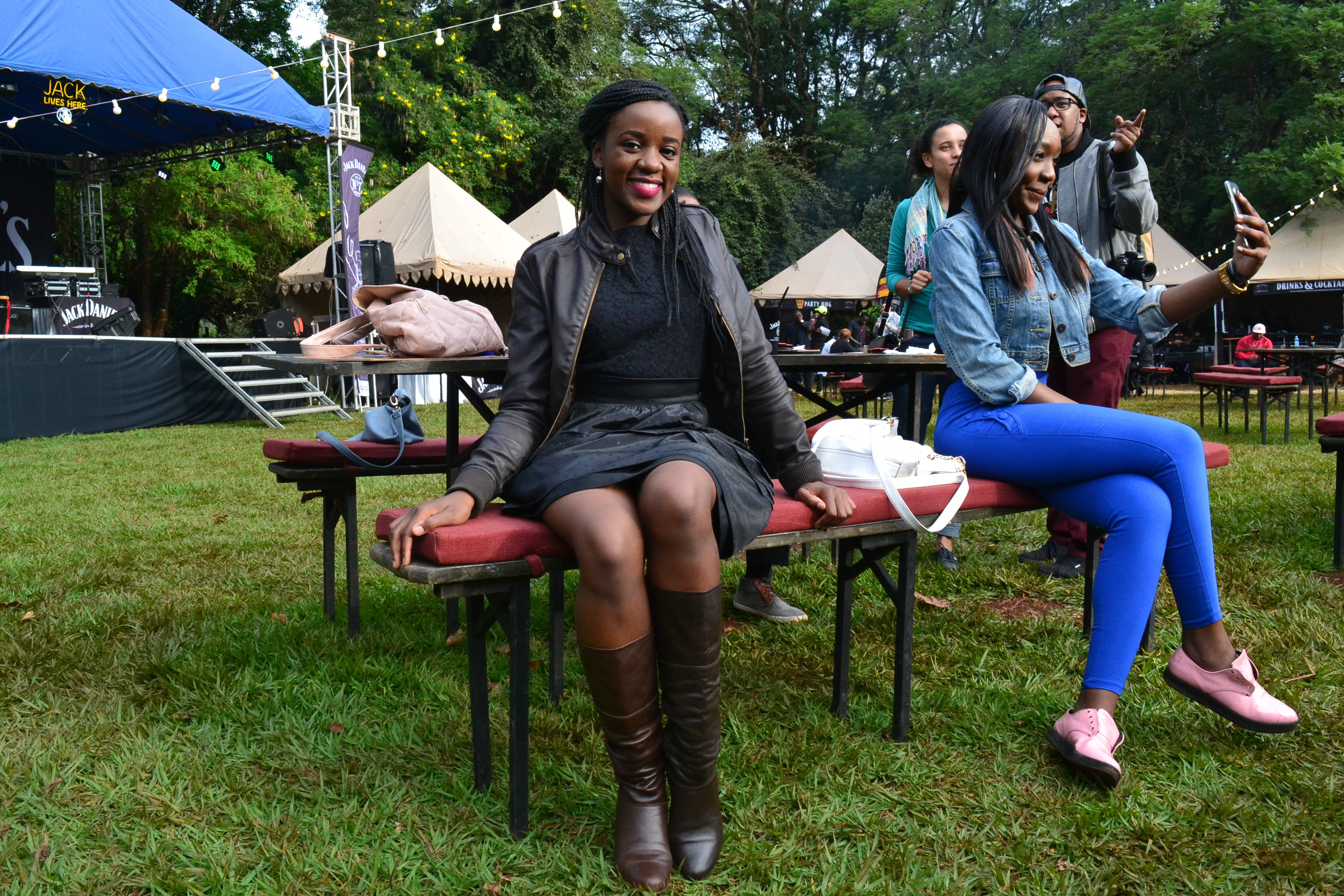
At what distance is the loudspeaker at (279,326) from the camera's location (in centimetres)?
1619

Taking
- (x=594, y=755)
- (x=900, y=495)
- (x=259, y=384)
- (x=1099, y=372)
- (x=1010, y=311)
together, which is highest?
(x=1010, y=311)

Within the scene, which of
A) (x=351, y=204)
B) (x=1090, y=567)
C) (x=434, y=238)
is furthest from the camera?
(x=434, y=238)

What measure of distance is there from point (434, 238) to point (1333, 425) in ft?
46.8

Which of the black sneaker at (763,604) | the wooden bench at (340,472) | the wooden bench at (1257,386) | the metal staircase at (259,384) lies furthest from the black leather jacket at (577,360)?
the metal staircase at (259,384)

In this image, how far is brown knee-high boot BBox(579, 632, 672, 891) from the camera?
2.04 metres

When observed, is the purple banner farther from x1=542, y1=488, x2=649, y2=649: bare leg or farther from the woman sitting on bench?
x1=542, y1=488, x2=649, y2=649: bare leg

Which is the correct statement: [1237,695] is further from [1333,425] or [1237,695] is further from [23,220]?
[23,220]

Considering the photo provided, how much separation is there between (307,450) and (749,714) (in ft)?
5.67

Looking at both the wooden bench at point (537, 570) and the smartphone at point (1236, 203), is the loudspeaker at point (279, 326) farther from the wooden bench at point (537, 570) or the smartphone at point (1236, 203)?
the smartphone at point (1236, 203)

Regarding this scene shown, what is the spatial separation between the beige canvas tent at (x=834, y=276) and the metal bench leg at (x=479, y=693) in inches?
831

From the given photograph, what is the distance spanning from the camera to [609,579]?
80.1 inches

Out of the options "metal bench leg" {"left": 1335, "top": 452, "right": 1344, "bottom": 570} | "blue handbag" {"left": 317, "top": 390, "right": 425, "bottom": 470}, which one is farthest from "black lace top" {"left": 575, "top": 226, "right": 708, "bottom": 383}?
"metal bench leg" {"left": 1335, "top": 452, "right": 1344, "bottom": 570}

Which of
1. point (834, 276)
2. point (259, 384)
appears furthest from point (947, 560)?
point (834, 276)

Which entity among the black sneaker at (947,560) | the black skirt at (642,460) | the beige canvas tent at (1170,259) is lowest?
the black sneaker at (947,560)
